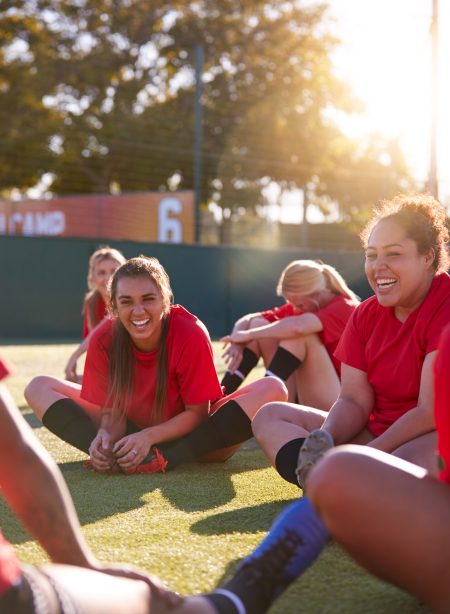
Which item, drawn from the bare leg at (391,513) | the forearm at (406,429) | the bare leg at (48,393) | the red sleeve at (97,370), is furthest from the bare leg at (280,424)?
the bare leg at (391,513)

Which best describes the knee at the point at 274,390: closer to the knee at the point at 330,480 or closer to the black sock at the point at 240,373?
the black sock at the point at 240,373

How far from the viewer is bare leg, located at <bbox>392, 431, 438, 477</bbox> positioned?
3285 millimetres

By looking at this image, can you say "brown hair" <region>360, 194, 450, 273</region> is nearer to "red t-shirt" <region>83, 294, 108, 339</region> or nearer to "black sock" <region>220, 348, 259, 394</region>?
"black sock" <region>220, 348, 259, 394</region>

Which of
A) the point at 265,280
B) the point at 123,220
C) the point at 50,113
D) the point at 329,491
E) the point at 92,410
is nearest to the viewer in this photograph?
the point at 329,491

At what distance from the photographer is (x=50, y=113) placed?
2906 centimetres

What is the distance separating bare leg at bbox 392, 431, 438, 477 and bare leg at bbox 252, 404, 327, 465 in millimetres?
556

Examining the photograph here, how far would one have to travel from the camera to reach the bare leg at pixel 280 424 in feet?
12.6

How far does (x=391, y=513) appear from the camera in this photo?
2.11 metres

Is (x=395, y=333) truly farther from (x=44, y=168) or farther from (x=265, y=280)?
(x=44, y=168)

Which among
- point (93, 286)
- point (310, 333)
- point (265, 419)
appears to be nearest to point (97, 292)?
point (93, 286)

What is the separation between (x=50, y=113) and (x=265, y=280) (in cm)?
1291

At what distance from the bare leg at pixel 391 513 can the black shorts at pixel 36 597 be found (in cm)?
69

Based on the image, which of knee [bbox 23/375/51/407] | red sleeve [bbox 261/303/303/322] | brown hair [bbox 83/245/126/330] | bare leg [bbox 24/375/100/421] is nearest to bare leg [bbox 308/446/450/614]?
bare leg [bbox 24/375/100/421]

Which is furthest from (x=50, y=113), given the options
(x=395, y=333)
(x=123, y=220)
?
(x=395, y=333)
